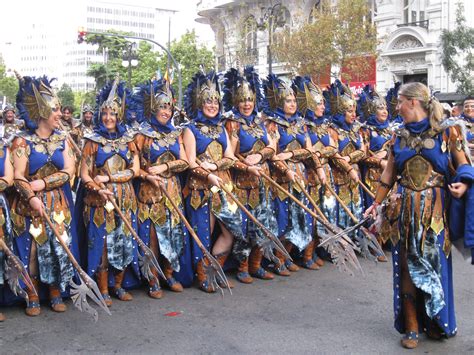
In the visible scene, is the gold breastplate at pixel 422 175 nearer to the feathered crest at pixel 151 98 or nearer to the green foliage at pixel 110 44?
the feathered crest at pixel 151 98

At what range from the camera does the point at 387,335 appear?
5.22 metres

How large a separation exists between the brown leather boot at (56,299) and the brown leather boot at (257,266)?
2142 mm

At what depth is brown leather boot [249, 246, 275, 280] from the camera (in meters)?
7.05

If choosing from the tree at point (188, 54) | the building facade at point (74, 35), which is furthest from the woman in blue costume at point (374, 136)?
the building facade at point (74, 35)

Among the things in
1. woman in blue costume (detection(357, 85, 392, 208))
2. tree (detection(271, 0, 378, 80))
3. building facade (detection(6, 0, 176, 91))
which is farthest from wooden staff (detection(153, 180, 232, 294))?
building facade (detection(6, 0, 176, 91))

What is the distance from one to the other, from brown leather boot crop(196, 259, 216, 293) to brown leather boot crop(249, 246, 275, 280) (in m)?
0.75

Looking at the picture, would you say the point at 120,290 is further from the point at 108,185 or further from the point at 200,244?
the point at 108,185

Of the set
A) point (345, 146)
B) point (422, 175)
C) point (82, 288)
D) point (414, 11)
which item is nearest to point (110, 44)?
point (414, 11)

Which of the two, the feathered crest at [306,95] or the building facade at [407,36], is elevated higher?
the building facade at [407,36]

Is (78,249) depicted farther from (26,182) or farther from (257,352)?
(257,352)

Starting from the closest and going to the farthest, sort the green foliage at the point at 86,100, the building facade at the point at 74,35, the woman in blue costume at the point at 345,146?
the woman in blue costume at the point at 345,146 < the green foliage at the point at 86,100 < the building facade at the point at 74,35

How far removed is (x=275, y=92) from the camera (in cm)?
728

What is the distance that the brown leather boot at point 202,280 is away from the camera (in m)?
6.48

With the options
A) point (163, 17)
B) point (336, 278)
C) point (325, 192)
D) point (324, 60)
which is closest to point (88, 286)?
point (336, 278)
